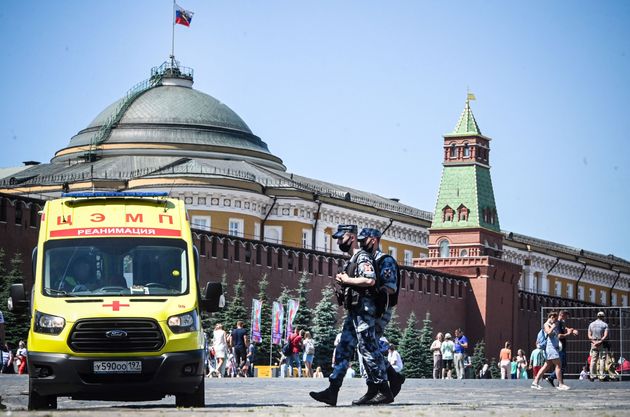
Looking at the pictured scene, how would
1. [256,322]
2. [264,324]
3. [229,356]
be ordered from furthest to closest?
[264,324]
[256,322]
[229,356]

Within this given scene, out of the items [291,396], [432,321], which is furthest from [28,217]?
[291,396]

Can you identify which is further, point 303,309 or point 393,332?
point 393,332

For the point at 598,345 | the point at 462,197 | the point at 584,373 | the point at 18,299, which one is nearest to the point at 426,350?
the point at 462,197

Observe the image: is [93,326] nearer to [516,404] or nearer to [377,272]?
[377,272]

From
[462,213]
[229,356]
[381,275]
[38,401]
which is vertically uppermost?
[462,213]

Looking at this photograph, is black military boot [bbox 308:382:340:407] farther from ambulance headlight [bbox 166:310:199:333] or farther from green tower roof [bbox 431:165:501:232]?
green tower roof [bbox 431:165:501:232]

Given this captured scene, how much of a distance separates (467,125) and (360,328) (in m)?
74.4

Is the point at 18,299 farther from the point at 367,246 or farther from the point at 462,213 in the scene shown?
the point at 462,213

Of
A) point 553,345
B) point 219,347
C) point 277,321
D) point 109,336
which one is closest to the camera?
point 109,336

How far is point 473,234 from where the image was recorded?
86.4m

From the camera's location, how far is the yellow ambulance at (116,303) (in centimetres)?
1511

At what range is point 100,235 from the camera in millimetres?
16047

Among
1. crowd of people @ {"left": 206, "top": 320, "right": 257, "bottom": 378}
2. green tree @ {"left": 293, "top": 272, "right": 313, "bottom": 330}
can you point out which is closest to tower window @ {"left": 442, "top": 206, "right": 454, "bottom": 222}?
green tree @ {"left": 293, "top": 272, "right": 313, "bottom": 330}

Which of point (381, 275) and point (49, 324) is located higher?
point (381, 275)
